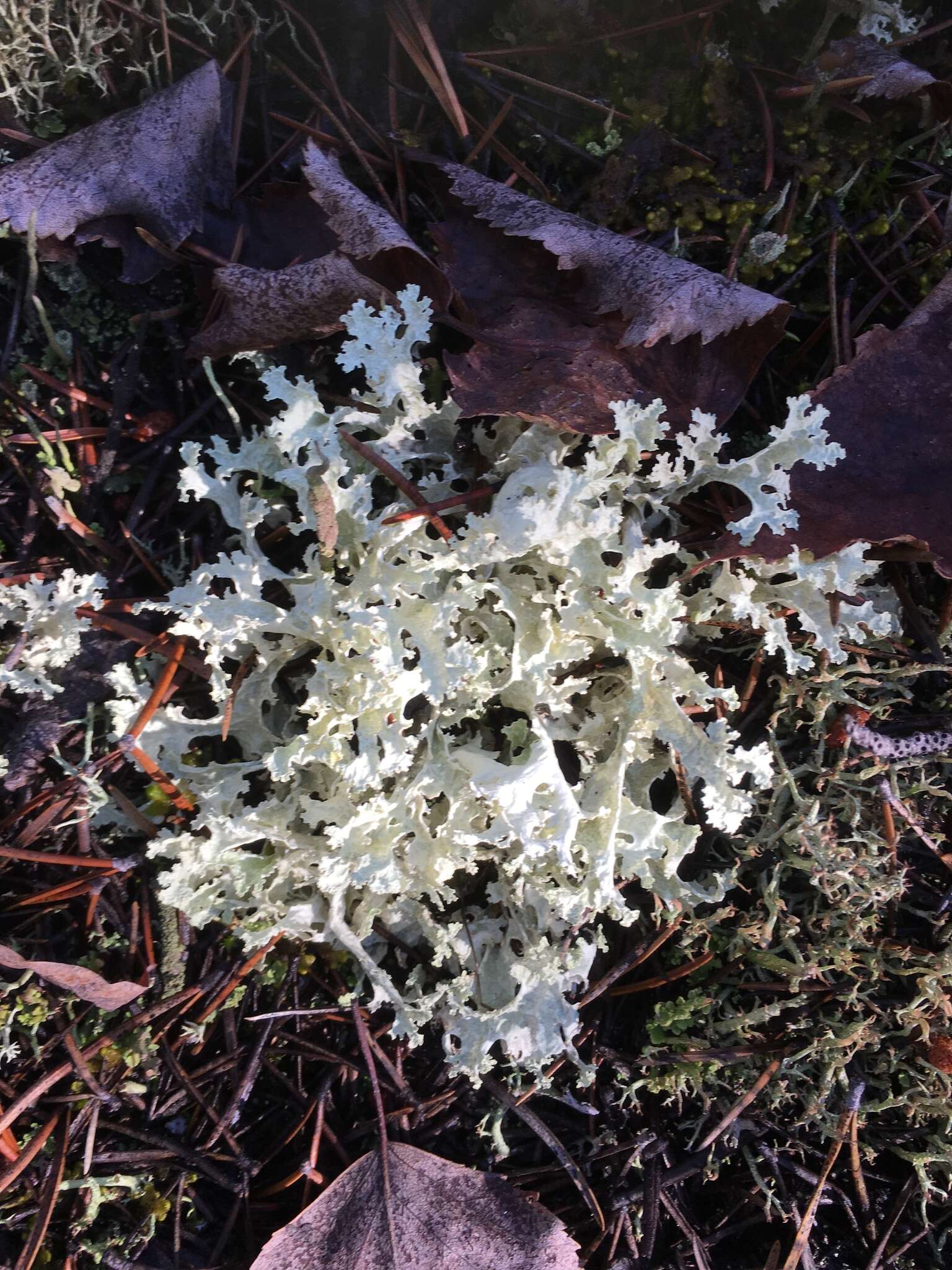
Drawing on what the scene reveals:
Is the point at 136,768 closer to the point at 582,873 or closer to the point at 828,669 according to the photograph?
the point at 582,873

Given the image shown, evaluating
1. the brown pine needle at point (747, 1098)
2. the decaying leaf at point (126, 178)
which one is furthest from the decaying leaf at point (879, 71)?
the brown pine needle at point (747, 1098)

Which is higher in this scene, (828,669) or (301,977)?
(828,669)

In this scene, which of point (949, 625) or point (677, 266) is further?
point (949, 625)

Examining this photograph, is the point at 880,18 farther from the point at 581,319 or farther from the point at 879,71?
the point at 581,319

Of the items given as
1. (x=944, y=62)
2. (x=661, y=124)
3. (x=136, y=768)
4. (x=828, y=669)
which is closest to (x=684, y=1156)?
(x=828, y=669)

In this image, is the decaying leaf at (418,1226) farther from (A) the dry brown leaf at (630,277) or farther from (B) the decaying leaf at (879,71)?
(B) the decaying leaf at (879,71)
